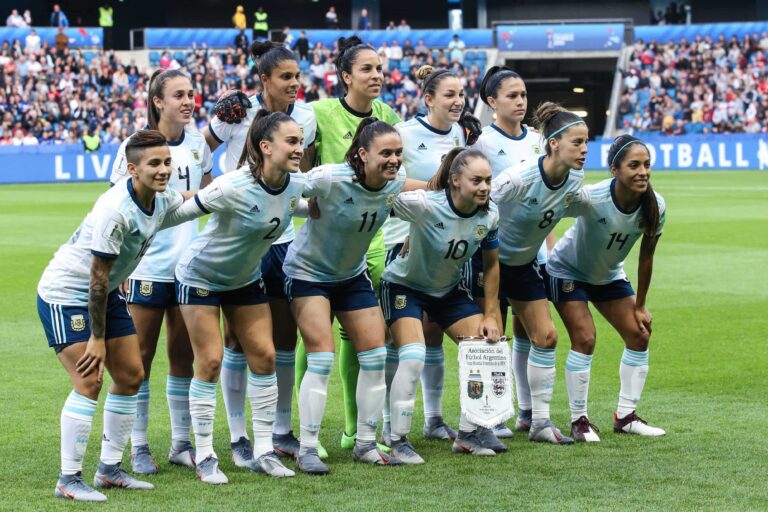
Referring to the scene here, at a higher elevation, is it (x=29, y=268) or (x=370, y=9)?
(x=370, y=9)

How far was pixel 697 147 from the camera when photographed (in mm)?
38906

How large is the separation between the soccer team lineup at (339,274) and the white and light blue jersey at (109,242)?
0.04 ft

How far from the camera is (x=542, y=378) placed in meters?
6.97

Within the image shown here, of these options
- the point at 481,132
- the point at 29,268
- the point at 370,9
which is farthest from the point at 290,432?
the point at 370,9

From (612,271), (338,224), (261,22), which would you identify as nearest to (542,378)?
(612,271)

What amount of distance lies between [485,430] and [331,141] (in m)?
1.93

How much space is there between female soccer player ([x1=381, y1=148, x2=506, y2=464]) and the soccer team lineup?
1cm

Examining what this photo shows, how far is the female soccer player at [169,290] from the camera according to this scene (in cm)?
640

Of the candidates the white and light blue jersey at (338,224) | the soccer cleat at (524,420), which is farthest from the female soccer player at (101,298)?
the soccer cleat at (524,420)

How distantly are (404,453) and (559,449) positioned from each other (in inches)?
37.0

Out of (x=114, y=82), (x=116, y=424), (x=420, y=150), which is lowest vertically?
(x=116, y=424)

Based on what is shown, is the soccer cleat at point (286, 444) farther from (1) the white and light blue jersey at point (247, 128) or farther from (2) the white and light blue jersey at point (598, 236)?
(2) the white and light blue jersey at point (598, 236)

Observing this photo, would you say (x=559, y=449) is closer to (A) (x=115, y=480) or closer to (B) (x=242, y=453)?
(B) (x=242, y=453)

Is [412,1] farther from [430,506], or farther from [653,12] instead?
[430,506]
